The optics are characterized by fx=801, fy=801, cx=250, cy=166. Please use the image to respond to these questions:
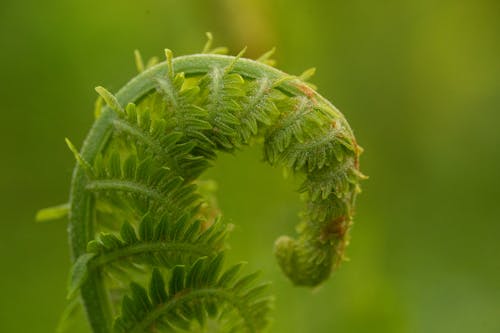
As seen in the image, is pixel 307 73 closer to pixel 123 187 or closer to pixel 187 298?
pixel 123 187

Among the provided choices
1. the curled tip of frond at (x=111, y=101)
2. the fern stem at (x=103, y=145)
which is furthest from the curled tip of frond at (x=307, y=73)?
the curled tip of frond at (x=111, y=101)

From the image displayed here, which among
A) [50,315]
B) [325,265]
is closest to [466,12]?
[50,315]

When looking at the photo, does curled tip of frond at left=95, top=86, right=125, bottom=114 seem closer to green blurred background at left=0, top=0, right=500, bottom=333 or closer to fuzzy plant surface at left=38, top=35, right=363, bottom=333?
fuzzy plant surface at left=38, top=35, right=363, bottom=333

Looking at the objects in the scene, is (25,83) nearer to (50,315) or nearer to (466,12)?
(50,315)

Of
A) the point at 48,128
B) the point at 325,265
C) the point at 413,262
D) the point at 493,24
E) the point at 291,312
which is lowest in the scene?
the point at 325,265

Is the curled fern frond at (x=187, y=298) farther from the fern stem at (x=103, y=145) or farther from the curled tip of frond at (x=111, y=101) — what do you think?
the curled tip of frond at (x=111, y=101)

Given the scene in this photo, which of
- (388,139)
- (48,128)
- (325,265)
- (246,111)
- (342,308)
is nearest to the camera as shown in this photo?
(246,111)
